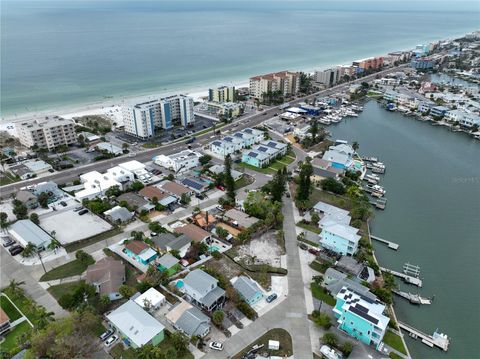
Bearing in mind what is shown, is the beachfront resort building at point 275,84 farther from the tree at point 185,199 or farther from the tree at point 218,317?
the tree at point 218,317

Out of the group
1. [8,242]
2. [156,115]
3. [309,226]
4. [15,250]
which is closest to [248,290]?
[309,226]

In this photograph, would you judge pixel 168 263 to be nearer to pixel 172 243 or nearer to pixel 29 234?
pixel 172 243

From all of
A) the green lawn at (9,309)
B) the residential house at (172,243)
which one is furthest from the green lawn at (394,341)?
the green lawn at (9,309)

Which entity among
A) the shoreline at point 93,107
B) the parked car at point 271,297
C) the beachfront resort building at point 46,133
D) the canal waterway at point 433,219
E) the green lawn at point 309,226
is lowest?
the canal waterway at point 433,219

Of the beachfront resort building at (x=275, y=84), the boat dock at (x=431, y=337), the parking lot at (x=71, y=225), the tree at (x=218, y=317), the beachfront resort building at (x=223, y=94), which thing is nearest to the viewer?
the tree at (x=218, y=317)

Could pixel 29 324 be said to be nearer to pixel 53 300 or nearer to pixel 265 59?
pixel 53 300

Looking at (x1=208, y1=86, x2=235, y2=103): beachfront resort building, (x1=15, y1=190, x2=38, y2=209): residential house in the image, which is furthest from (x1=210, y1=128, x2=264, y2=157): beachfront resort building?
(x1=15, y1=190, x2=38, y2=209): residential house
